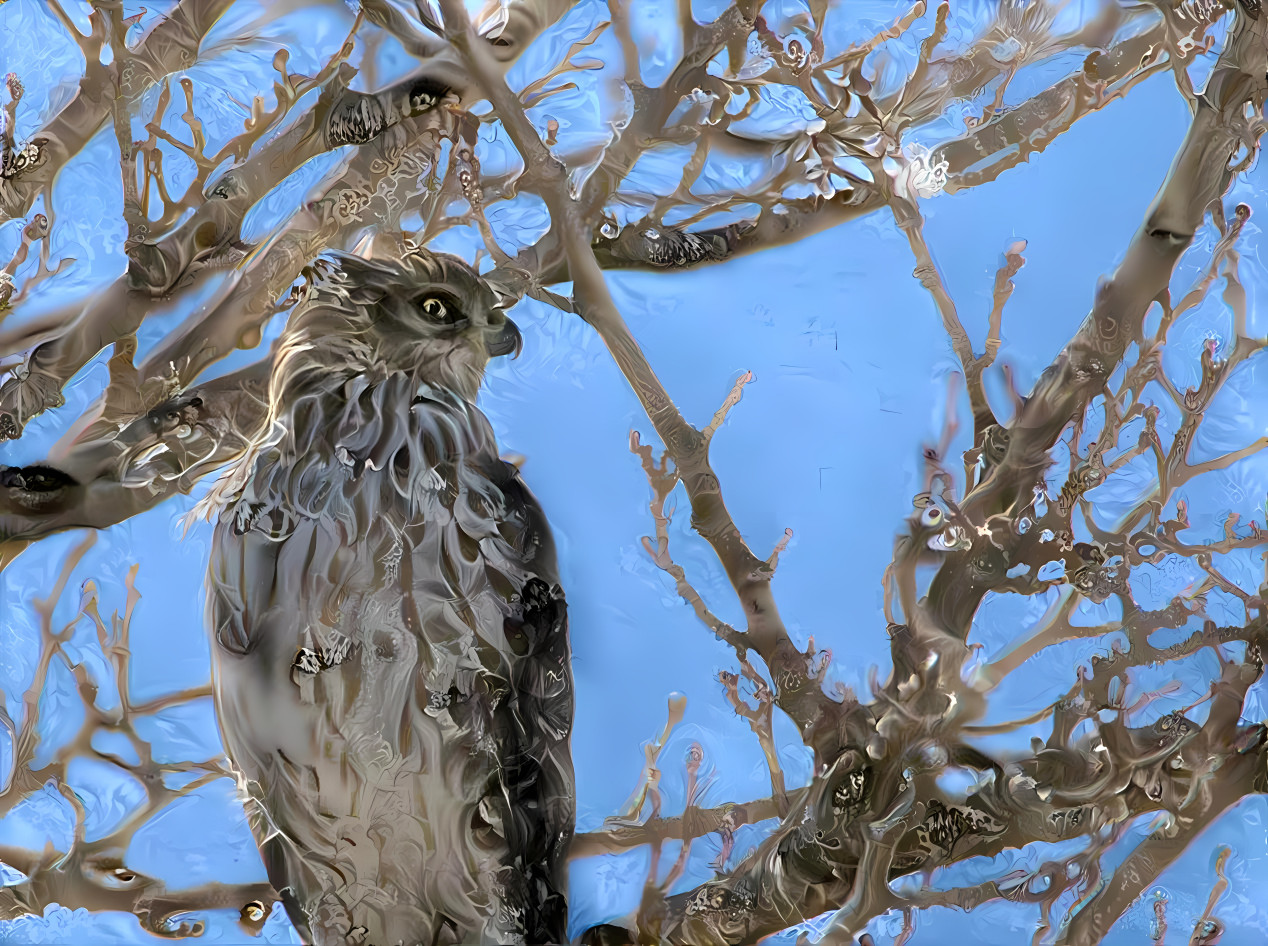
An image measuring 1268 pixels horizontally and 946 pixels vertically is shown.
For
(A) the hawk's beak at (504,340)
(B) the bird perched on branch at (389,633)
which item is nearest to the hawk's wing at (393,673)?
(B) the bird perched on branch at (389,633)

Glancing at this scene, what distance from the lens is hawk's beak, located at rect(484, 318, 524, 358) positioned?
6.21 feet

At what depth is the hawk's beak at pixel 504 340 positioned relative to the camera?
74.5 inches

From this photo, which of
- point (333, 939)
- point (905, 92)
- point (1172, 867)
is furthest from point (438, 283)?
point (1172, 867)

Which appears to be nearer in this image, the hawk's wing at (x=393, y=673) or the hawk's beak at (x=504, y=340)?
the hawk's wing at (x=393, y=673)

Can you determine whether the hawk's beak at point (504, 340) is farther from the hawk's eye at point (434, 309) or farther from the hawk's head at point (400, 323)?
the hawk's eye at point (434, 309)

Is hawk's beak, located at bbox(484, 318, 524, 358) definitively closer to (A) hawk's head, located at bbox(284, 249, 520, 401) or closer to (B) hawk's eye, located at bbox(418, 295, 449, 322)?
(A) hawk's head, located at bbox(284, 249, 520, 401)

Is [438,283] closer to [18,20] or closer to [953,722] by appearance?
[18,20]

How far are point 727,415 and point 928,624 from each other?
61 centimetres

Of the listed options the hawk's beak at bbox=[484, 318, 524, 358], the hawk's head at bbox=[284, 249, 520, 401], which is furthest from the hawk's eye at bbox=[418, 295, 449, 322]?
the hawk's beak at bbox=[484, 318, 524, 358]

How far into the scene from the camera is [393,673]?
1.76m

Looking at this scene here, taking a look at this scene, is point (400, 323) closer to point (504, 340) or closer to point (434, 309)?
point (434, 309)

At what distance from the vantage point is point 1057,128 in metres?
1.97

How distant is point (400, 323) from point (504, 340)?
22 cm

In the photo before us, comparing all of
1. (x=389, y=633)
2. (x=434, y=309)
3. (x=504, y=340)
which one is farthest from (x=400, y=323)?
(x=389, y=633)
